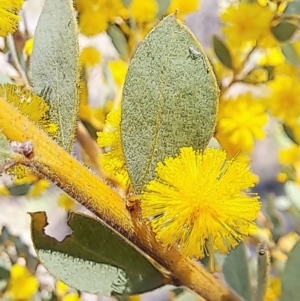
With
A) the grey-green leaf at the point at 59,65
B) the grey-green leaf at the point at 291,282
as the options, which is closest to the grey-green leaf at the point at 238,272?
the grey-green leaf at the point at 291,282

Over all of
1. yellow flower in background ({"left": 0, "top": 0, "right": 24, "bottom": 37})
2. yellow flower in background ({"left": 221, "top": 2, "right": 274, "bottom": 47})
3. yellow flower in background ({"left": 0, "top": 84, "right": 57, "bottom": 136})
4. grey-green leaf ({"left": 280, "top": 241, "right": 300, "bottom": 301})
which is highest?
yellow flower in background ({"left": 0, "top": 0, "right": 24, "bottom": 37})

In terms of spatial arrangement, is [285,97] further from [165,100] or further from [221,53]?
[165,100]

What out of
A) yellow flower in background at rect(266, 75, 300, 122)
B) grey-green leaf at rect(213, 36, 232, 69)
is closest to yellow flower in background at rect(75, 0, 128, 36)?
grey-green leaf at rect(213, 36, 232, 69)

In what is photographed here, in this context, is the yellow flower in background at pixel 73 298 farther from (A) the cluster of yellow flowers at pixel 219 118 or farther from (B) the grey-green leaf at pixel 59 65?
(B) the grey-green leaf at pixel 59 65

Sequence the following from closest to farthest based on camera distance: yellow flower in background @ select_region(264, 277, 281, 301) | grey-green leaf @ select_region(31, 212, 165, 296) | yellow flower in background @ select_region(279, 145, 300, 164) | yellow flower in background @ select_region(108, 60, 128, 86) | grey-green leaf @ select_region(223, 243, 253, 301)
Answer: grey-green leaf @ select_region(31, 212, 165, 296) → grey-green leaf @ select_region(223, 243, 253, 301) → yellow flower in background @ select_region(264, 277, 281, 301) → yellow flower in background @ select_region(108, 60, 128, 86) → yellow flower in background @ select_region(279, 145, 300, 164)

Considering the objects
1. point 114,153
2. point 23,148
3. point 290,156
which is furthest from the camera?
point 290,156

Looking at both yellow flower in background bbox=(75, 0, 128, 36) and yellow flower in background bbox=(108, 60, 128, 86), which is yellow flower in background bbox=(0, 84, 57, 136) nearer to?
yellow flower in background bbox=(75, 0, 128, 36)

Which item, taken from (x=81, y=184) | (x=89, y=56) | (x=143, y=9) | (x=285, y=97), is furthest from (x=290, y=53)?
(x=81, y=184)
